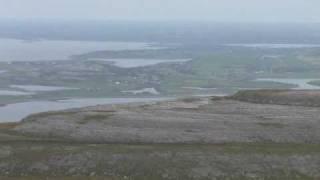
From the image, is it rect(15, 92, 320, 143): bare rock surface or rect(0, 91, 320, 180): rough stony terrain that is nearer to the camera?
rect(0, 91, 320, 180): rough stony terrain

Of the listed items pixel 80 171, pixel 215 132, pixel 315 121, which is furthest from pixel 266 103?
pixel 80 171

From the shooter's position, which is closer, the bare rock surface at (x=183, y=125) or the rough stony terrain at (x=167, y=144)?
the rough stony terrain at (x=167, y=144)

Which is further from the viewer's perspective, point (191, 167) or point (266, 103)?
point (266, 103)

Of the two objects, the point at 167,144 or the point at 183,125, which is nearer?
the point at 167,144

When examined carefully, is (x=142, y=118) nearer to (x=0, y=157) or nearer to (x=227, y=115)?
(x=227, y=115)

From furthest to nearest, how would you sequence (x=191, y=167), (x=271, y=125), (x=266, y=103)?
1. (x=266, y=103)
2. (x=271, y=125)
3. (x=191, y=167)

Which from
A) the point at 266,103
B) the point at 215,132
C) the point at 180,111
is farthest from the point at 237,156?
the point at 266,103

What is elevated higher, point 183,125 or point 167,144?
point 183,125

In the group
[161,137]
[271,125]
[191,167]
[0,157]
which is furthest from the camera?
[271,125]
